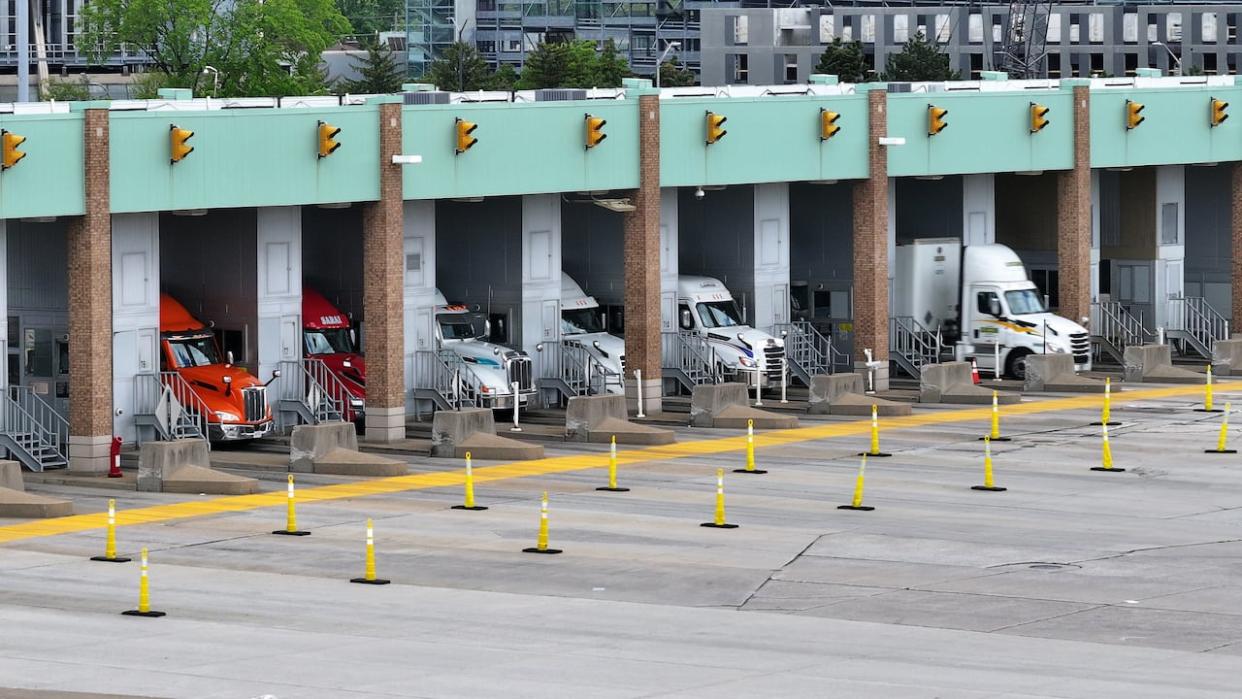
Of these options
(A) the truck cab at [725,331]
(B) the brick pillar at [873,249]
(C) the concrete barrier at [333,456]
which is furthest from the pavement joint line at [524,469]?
(A) the truck cab at [725,331]

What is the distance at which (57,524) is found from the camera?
37.0 m

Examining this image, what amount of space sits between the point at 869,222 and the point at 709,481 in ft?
62.0

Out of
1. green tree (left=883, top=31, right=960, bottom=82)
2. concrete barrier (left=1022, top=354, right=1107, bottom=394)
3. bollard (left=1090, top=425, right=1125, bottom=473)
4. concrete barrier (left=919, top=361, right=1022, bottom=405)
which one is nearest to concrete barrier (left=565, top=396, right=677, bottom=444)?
bollard (left=1090, top=425, right=1125, bottom=473)

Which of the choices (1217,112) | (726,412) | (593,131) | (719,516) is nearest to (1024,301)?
(1217,112)

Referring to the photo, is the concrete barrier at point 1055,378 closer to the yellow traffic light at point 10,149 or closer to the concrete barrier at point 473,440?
the concrete barrier at point 473,440

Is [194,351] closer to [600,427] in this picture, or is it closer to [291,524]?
[600,427]

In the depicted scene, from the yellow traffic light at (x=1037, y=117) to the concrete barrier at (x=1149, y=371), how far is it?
653cm

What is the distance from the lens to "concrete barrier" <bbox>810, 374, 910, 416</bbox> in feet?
178

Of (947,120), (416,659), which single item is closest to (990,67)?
(947,120)

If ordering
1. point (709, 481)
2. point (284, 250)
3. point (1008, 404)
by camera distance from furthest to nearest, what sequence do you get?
point (1008, 404)
point (284, 250)
point (709, 481)

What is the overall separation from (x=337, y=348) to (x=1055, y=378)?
62.6 ft

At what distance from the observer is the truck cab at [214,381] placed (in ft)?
156

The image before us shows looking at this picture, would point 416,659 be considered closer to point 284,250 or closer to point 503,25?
point 284,250

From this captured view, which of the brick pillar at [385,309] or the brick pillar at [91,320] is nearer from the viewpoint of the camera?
the brick pillar at [91,320]
